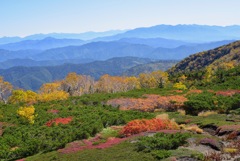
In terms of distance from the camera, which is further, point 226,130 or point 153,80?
point 153,80

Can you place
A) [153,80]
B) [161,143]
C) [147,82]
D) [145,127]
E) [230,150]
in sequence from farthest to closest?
1. [147,82]
2. [153,80]
3. [145,127]
4. [161,143]
5. [230,150]

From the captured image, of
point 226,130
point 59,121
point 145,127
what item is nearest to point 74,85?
point 59,121

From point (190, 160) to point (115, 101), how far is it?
34.9 meters

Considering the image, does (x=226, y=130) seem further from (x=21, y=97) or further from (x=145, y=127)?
(x=21, y=97)

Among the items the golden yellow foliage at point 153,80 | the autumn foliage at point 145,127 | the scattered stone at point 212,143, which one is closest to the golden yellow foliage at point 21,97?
the autumn foliage at point 145,127

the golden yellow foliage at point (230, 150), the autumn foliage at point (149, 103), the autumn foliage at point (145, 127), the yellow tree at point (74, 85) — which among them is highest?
the golden yellow foliage at point (230, 150)

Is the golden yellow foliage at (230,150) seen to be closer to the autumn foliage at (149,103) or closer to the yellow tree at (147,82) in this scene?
the autumn foliage at (149,103)

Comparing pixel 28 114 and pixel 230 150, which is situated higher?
pixel 230 150

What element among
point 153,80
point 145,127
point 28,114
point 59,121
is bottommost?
point 153,80

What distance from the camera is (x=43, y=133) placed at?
30.7 meters

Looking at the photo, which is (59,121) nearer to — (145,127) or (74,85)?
(145,127)

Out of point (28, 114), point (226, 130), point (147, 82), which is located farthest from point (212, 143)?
point (147, 82)

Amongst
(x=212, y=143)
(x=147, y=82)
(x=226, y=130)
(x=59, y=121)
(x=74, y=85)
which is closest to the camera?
(x=212, y=143)

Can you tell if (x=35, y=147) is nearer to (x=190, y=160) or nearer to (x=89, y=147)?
(x=89, y=147)
